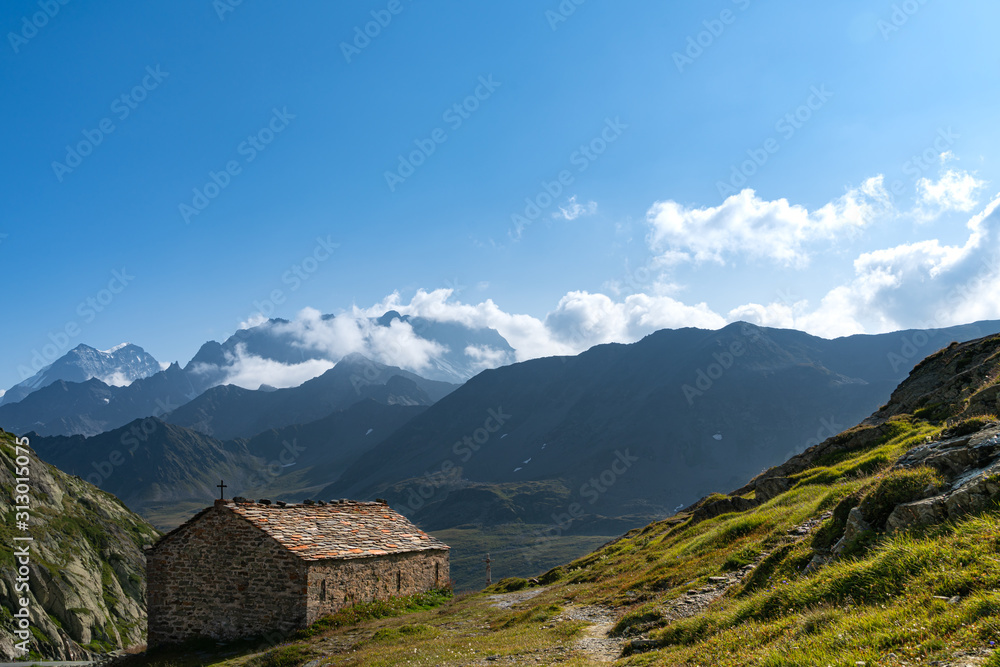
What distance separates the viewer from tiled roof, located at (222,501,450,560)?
96.8 ft

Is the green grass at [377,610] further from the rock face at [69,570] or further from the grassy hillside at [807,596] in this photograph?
the rock face at [69,570]

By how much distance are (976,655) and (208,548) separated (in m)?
31.8

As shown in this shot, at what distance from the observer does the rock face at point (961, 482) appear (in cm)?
972

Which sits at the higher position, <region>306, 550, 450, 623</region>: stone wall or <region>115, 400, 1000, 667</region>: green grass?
<region>115, 400, 1000, 667</region>: green grass

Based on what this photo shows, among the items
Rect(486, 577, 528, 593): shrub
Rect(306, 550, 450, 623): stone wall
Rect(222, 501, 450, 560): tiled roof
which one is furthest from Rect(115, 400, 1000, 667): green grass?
Rect(486, 577, 528, 593): shrub

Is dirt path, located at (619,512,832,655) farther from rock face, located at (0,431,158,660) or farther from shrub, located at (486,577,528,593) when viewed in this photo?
rock face, located at (0,431,158,660)

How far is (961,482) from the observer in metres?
10.7

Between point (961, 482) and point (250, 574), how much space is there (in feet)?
95.6

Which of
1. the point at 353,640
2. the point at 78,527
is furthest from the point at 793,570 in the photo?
the point at 78,527

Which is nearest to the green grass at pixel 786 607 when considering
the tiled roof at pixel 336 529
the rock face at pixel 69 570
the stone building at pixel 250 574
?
the stone building at pixel 250 574

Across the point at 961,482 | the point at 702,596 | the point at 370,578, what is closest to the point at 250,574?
the point at 370,578

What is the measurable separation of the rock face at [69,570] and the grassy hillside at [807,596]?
39155 millimetres

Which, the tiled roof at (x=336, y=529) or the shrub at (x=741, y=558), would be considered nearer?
the shrub at (x=741, y=558)

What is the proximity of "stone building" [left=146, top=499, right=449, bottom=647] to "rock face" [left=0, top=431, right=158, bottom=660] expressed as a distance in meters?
27.0
